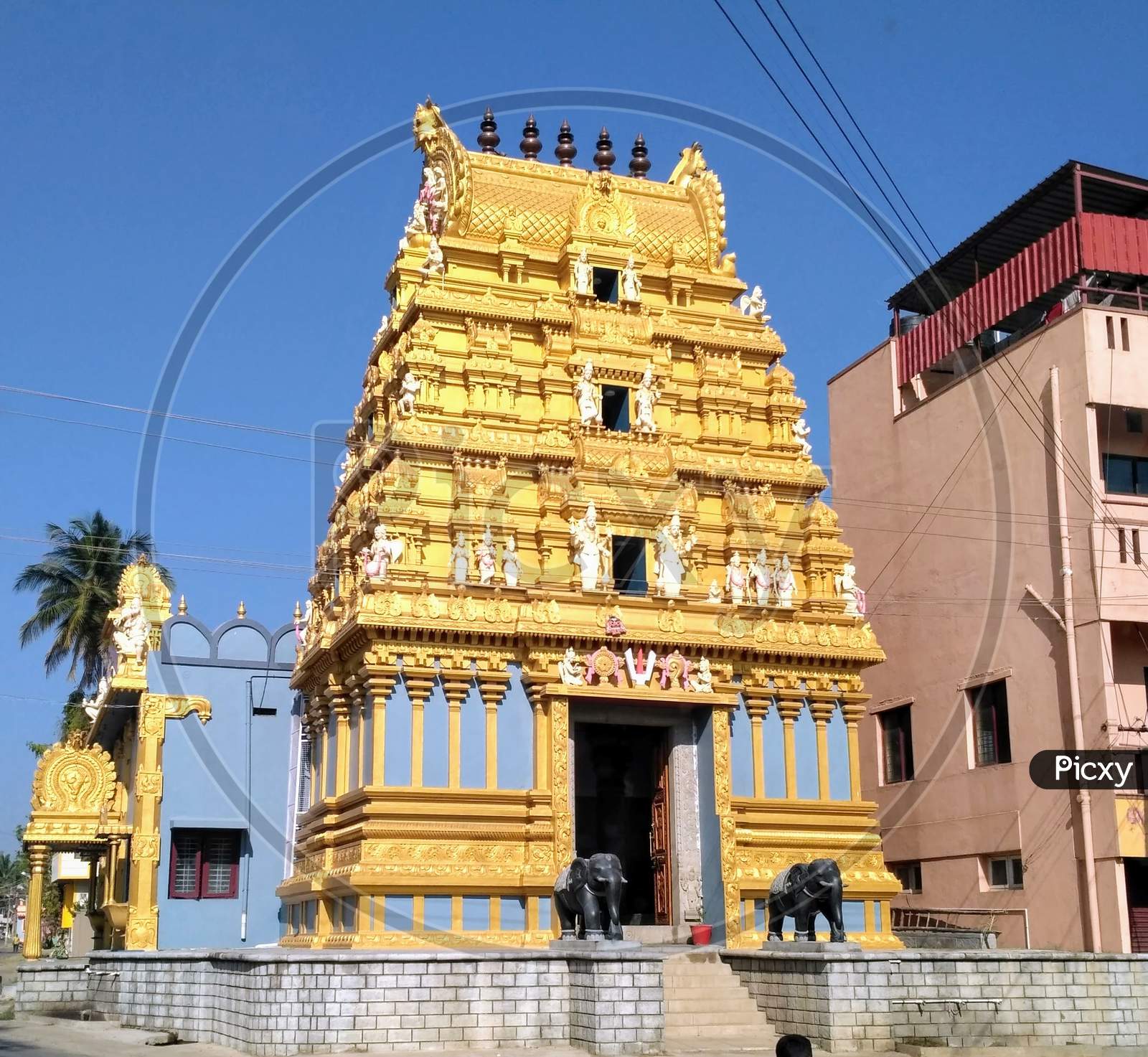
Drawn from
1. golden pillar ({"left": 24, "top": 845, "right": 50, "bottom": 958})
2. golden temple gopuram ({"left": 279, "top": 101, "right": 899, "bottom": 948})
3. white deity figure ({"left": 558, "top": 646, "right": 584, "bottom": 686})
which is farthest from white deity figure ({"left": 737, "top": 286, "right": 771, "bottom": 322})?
golden pillar ({"left": 24, "top": 845, "right": 50, "bottom": 958})

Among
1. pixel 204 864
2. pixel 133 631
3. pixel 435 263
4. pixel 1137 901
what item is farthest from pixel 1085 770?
pixel 133 631

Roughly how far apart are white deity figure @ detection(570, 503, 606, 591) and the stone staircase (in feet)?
23.2

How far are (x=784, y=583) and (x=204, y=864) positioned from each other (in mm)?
13130

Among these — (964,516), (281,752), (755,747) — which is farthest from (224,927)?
(964,516)

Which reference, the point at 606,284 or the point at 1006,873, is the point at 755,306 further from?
the point at 1006,873

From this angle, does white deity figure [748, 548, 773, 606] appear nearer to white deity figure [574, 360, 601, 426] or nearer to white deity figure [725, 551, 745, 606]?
white deity figure [725, 551, 745, 606]

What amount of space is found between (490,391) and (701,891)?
10.1 m

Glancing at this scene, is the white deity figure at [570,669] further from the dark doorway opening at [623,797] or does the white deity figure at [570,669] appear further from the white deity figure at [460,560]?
the white deity figure at [460,560]

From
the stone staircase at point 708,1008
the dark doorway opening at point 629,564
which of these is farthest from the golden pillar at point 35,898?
the stone staircase at point 708,1008

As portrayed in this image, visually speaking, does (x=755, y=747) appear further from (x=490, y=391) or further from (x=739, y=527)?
(x=490, y=391)

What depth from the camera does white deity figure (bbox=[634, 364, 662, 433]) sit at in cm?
2708

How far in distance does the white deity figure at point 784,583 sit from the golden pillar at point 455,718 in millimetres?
6519

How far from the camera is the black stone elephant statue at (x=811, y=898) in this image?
19703 mm

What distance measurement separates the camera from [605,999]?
17328 millimetres
